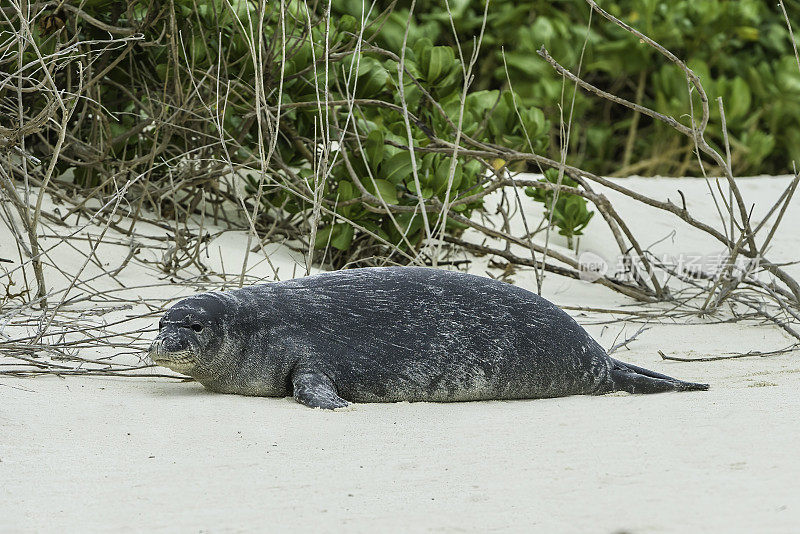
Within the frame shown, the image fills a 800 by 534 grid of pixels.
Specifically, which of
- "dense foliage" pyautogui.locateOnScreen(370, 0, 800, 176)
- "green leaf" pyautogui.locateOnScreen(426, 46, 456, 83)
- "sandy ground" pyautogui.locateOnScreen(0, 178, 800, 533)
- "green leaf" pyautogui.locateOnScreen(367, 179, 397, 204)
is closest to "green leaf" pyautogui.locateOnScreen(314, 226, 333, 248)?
"green leaf" pyautogui.locateOnScreen(367, 179, 397, 204)

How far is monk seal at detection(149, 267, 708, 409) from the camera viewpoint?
2477 millimetres

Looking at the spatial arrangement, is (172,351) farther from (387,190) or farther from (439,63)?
(439,63)

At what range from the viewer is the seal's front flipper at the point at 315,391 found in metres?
2.32

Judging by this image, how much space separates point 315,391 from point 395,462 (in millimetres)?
550

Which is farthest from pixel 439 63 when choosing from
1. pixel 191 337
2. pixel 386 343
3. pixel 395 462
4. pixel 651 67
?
pixel 651 67

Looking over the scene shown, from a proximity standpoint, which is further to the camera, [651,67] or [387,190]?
[651,67]

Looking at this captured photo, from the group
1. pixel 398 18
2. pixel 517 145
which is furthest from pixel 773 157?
pixel 517 145

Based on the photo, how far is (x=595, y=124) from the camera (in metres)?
9.53

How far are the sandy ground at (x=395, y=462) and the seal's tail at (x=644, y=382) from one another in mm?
79

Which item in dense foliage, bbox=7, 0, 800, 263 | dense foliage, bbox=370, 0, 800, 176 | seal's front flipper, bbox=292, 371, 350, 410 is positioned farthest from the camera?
dense foliage, bbox=370, 0, 800, 176

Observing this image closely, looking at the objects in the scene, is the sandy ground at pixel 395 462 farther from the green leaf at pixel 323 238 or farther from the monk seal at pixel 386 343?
the green leaf at pixel 323 238

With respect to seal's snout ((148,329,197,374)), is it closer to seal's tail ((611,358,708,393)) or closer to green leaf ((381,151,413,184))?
seal's tail ((611,358,708,393))

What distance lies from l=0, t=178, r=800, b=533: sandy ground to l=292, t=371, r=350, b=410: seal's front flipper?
4 cm

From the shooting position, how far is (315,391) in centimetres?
238
